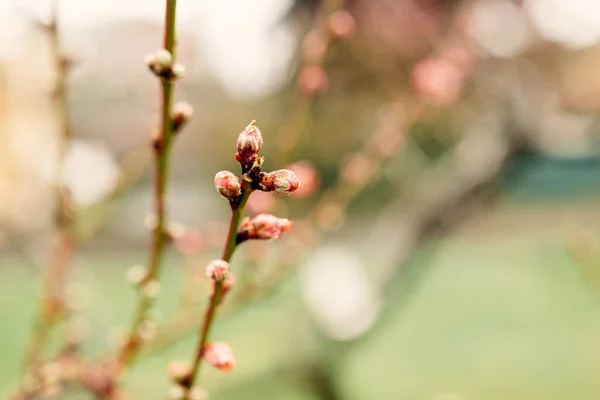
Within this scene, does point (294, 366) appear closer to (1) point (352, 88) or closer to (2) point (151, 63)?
(2) point (151, 63)

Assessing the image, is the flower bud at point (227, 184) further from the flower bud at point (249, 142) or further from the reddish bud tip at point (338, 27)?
the reddish bud tip at point (338, 27)

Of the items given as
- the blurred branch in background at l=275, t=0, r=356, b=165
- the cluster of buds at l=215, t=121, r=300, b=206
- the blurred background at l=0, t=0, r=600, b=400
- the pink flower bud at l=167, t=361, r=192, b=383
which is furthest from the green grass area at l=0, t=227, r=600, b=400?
the cluster of buds at l=215, t=121, r=300, b=206

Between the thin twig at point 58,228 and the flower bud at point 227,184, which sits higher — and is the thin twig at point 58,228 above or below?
above

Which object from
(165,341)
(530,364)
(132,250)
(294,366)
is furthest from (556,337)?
(132,250)

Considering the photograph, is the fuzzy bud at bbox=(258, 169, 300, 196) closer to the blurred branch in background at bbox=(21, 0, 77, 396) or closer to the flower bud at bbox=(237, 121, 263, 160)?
the flower bud at bbox=(237, 121, 263, 160)

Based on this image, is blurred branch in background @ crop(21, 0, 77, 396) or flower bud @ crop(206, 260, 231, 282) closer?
flower bud @ crop(206, 260, 231, 282)

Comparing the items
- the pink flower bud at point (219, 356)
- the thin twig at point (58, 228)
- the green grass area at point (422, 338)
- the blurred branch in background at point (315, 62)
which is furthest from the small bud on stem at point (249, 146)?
the green grass area at point (422, 338)

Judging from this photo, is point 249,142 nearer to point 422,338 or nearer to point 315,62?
point 315,62
